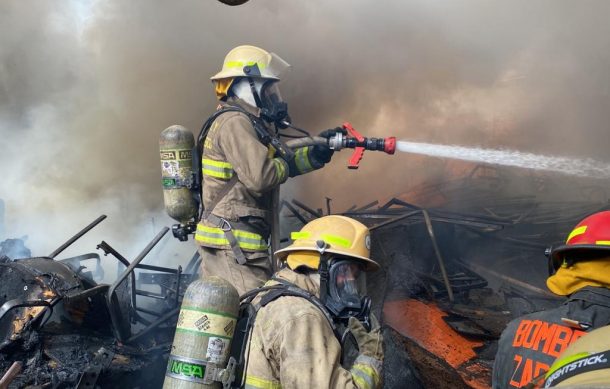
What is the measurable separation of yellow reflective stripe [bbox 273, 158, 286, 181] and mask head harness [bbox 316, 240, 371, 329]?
129 cm

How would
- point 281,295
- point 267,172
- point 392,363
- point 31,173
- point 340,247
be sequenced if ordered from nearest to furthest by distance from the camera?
point 281,295 < point 340,247 < point 267,172 < point 392,363 < point 31,173

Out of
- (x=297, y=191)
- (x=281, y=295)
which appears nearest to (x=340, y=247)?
(x=281, y=295)

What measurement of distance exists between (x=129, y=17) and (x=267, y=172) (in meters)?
6.35

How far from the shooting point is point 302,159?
3.86 meters

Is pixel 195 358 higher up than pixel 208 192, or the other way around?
pixel 208 192

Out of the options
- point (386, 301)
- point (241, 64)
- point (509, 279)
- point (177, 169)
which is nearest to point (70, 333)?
point (177, 169)

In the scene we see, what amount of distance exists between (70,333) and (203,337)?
210 centimetres

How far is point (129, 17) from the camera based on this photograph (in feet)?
27.7

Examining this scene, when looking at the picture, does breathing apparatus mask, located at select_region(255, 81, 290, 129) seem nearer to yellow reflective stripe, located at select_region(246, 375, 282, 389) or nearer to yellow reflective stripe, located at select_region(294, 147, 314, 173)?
yellow reflective stripe, located at select_region(294, 147, 314, 173)

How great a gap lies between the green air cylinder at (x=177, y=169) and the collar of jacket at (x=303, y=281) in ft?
5.53

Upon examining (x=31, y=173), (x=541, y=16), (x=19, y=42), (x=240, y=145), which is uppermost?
(x=541, y=16)

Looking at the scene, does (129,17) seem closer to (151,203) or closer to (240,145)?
(151,203)

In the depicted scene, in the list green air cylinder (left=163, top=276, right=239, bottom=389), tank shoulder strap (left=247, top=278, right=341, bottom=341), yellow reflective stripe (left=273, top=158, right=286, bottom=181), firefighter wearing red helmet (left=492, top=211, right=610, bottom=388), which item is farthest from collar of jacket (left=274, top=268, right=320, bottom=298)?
yellow reflective stripe (left=273, top=158, right=286, bottom=181)

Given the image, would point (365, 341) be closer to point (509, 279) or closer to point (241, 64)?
point (241, 64)
